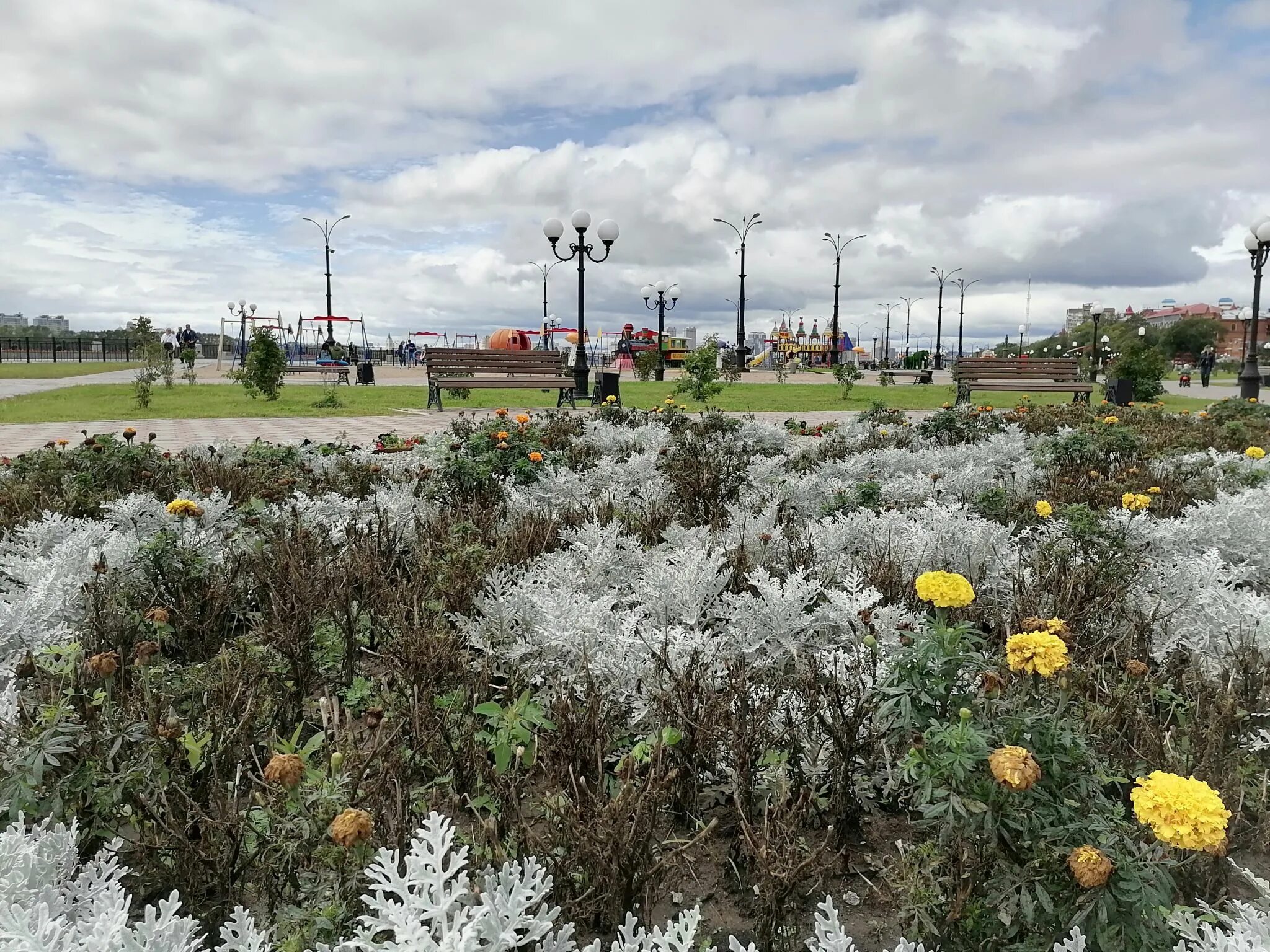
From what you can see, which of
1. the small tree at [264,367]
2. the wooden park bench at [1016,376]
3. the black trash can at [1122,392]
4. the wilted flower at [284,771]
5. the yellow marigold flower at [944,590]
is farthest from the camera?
the wooden park bench at [1016,376]

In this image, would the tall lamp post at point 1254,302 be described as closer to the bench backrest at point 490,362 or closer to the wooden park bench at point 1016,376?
the wooden park bench at point 1016,376

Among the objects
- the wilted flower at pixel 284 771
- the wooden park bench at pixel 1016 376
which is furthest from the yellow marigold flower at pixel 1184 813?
the wooden park bench at pixel 1016 376

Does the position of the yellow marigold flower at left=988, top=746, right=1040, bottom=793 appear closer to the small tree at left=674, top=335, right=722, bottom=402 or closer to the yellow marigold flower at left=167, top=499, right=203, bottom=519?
the yellow marigold flower at left=167, top=499, right=203, bottom=519

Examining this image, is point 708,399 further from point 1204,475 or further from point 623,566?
point 623,566

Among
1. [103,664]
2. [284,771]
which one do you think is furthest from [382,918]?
[103,664]

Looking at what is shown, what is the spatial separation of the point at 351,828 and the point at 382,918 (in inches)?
6.0

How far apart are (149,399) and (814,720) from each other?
15671 mm

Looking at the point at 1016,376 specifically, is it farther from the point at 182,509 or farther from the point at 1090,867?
the point at 1090,867

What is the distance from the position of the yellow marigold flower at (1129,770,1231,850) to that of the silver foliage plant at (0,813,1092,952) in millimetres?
171

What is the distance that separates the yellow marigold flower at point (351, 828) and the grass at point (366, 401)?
11410 millimetres

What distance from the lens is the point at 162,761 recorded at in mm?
1778

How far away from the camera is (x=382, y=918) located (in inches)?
51.2

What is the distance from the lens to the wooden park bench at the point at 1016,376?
17.4 m

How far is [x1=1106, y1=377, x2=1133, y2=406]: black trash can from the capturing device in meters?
17.1
